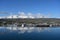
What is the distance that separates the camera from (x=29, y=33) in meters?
6.88

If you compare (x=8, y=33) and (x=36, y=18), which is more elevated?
(x=36, y=18)

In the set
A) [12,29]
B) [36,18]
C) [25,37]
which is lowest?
[25,37]

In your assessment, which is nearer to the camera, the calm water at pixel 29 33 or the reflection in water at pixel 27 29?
the calm water at pixel 29 33

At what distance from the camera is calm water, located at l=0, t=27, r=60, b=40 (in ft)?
21.2

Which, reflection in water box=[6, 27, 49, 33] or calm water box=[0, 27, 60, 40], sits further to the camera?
reflection in water box=[6, 27, 49, 33]

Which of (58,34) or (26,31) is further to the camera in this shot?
(26,31)

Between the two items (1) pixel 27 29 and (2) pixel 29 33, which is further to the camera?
(1) pixel 27 29

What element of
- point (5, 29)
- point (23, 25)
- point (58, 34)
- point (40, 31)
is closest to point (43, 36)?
point (40, 31)

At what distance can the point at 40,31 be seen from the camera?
6.89 meters

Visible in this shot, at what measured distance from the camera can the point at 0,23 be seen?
6.75 metres

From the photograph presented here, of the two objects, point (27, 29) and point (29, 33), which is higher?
point (27, 29)

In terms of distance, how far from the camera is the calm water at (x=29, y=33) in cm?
646

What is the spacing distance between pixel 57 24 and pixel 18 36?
251cm

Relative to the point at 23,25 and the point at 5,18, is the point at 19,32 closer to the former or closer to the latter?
Answer: the point at 23,25
